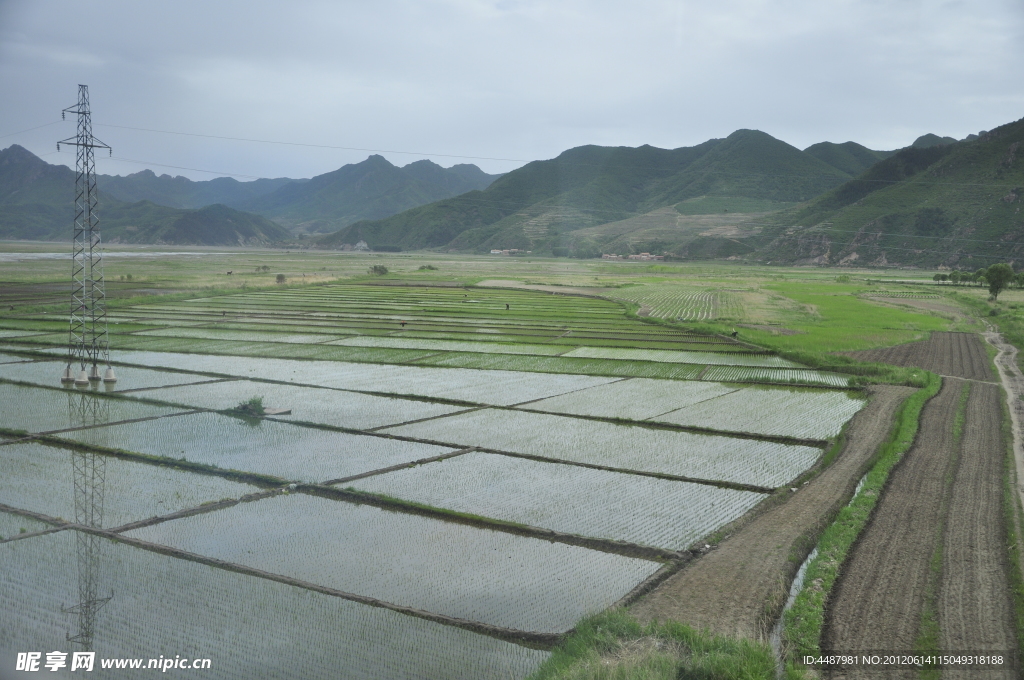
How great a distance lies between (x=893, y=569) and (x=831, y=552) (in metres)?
0.77

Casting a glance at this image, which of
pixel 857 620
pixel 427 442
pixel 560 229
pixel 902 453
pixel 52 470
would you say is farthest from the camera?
pixel 560 229

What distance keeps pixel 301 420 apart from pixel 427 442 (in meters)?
3.70

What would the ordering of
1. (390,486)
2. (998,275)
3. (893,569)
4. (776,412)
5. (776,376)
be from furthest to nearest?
(998,275) → (776,376) → (776,412) → (390,486) → (893,569)

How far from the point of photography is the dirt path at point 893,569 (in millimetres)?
7457

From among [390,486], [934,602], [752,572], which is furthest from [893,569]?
[390,486]

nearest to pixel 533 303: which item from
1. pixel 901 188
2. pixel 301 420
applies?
pixel 301 420

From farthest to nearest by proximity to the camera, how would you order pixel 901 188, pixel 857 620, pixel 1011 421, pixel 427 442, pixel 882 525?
pixel 901 188 → pixel 1011 421 → pixel 427 442 → pixel 882 525 → pixel 857 620

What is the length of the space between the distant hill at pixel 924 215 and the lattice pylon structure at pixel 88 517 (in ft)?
330

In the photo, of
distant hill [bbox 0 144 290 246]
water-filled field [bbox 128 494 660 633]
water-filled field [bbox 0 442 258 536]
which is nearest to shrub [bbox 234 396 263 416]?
water-filled field [bbox 0 442 258 536]

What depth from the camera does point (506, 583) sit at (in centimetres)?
895

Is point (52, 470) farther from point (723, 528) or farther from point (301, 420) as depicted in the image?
point (723, 528)

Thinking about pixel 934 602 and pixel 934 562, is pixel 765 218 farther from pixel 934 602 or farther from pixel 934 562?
pixel 934 602

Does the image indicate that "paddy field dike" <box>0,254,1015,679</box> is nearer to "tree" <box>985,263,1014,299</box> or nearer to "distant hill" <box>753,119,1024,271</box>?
"tree" <box>985,263,1014,299</box>

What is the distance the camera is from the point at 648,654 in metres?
6.95
